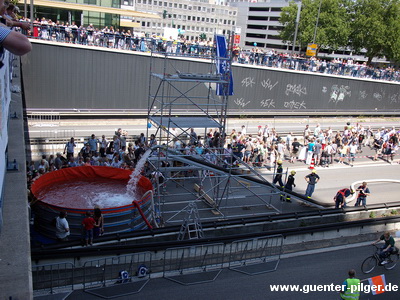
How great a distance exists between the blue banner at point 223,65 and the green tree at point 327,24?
45764 mm

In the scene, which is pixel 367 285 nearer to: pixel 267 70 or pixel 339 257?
pixel 339 257

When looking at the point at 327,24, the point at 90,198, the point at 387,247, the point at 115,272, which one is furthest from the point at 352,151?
the point at 327,24

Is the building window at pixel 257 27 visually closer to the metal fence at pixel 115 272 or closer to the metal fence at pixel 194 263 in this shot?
the metal fence at pixel 194 263

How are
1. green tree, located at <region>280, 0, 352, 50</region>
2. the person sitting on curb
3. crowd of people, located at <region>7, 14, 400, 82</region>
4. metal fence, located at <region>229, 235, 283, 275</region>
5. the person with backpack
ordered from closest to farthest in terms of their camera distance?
metal fence, located at <region>229, 235, 283, 275</region>
the person sitting on curb
the person with backpack
crowd of people, located at <region>7, 14, 400, 82</region>
green tree, located at <region>280, 0, 352, 50</region>

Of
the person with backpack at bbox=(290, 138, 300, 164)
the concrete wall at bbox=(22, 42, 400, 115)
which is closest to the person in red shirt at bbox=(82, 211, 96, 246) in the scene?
the concrete wall at bbox=(22, 42, 400, 115)

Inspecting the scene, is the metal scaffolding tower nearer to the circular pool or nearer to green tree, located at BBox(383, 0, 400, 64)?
the circular pool

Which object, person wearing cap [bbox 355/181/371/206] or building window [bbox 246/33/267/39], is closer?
person wearing cap [bbox 355/181/371/206]

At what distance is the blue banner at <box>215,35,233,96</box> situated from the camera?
14531mm

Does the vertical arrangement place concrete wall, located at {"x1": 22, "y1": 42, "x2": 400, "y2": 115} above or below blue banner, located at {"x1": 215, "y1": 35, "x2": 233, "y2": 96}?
below

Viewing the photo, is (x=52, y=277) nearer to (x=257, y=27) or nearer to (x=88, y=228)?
(x=88, y=228)

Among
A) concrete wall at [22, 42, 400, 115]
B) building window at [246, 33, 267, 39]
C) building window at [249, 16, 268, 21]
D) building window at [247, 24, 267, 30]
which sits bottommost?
concrete wall at [22, 42, 400, 115]

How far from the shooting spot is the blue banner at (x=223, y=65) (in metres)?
14.5

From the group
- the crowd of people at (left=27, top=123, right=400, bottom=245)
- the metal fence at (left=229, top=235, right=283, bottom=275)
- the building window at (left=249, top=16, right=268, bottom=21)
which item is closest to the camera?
the metal fence at (left=229, top=235, right=283, bottom=275)

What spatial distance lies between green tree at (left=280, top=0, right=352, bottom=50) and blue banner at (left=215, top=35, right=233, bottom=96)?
45.8 meters
